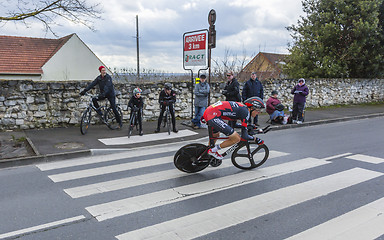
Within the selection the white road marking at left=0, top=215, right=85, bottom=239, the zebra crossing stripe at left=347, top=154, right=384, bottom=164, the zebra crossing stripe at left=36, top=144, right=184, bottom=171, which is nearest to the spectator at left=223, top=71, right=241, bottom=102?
the zebra crossing stripe at left=36, top=144, right=184, bottom=171

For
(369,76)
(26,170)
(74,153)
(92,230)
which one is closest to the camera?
(92,230)

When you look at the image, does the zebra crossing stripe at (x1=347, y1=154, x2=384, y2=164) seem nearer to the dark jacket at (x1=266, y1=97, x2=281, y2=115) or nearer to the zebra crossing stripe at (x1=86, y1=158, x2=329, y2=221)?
the zebra crossing stripe at (x1=86, y1=158, x2=329, y2=221)

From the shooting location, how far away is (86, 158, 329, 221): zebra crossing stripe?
180 inches

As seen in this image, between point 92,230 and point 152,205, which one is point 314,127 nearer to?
point 152,205

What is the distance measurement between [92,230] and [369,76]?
967 inches

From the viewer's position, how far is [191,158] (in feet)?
20.4

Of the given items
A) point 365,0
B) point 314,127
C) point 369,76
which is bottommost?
point 314,127

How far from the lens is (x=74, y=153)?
7.66 metres

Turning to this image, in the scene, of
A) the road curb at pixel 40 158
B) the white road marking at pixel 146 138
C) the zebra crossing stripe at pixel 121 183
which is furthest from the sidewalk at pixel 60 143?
the zebra crossing stripe at pixel 121 183

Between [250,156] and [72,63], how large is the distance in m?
33.7

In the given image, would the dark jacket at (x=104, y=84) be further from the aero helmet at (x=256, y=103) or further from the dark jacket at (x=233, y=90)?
the aero helmet at (x=256, y=103)

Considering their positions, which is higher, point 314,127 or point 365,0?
point 365,0

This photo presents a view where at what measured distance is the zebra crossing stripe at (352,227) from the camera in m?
3.86

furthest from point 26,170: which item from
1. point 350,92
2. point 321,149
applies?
point 350,92
